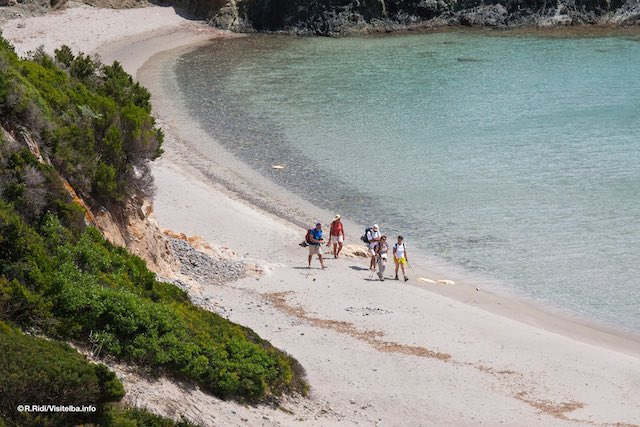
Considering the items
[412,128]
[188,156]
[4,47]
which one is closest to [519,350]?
[4,47]

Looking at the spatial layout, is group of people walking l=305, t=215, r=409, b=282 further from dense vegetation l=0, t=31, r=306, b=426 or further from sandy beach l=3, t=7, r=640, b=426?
dense vegetation l=0, t=31, r=306, b=426

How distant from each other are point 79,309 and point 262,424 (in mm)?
2784

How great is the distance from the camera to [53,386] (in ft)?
31.0

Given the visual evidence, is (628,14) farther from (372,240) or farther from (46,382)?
(46,382)

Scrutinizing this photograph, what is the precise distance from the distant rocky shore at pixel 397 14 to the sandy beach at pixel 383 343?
34164 mm

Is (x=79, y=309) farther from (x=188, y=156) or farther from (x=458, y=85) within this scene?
(x=458, y=85)

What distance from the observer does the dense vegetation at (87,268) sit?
40.2 ft

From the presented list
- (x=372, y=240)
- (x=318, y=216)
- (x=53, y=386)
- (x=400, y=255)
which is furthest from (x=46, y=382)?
(x=318, y=216)

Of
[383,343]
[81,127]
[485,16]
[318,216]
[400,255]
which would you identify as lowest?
[318,216]

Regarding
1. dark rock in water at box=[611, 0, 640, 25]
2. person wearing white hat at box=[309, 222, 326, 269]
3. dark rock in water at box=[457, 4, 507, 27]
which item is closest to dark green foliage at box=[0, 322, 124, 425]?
person wearing white hat at box=[309, 222, 326, 269]

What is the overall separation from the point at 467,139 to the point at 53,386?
2850 centimetres

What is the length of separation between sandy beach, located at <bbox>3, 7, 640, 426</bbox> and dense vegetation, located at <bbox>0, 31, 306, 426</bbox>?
1.46 ft

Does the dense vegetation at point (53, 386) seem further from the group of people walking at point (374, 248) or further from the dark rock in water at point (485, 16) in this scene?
the dark rock in water at point (485, 16)

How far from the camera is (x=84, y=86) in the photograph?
67.5 ft
